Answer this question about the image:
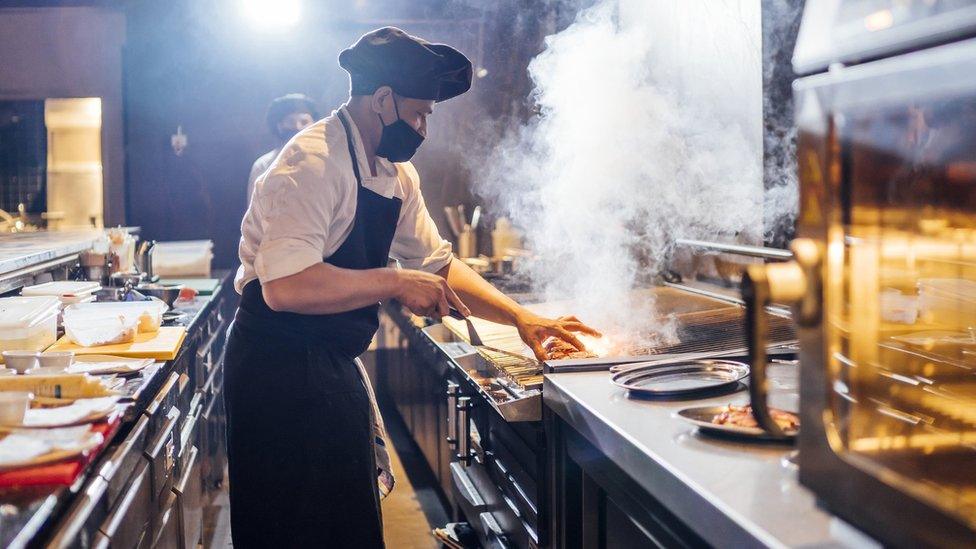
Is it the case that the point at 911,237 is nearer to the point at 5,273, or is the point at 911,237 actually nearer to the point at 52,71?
the point at 5,273

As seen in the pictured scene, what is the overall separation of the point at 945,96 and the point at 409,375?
399 cm

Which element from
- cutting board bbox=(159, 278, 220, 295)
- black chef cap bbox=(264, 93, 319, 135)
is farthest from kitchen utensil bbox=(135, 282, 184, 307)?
black chef cap bbox=(264, 93, 319, 135)

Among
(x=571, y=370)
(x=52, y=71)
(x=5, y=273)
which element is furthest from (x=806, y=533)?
(x=52, y=71)

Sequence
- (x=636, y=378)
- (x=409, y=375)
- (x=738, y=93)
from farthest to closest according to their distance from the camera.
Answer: (x=409, y=375) < (x=738, y=93) < (x=636, y=378)

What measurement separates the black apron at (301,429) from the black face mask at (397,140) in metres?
0.10

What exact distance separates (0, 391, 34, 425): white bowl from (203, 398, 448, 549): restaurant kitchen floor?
7.81 ft

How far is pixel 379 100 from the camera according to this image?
2240 mm

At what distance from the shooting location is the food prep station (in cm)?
135

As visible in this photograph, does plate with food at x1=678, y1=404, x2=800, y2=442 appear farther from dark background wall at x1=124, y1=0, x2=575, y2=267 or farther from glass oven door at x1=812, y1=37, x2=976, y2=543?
dark background wall at x1=124, y1=0, x2=575, y2=267

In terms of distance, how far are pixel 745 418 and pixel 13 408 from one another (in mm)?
1348

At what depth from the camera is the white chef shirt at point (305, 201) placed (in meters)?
2.02

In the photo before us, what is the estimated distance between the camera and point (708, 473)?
4.21 ft

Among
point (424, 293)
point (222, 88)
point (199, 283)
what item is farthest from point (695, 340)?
point (222, 88)

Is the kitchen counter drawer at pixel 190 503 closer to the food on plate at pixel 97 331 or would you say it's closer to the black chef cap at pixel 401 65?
the food on plate at pixel 97 331
